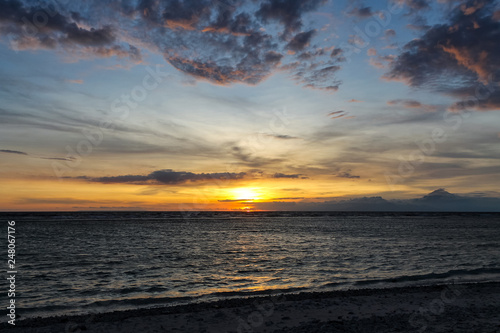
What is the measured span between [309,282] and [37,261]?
2490 cm

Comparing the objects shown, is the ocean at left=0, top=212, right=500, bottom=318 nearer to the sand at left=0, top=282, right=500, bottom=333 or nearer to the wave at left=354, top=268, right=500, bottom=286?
the wave at left=354, top=268, right=500, bottom=286

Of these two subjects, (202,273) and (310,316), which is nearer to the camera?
(310,316)

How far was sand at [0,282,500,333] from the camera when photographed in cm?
1309

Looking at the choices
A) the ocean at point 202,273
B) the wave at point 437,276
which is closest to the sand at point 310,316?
the ocean at point 202,273

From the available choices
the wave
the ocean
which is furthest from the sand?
the wave

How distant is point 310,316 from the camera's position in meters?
14.4

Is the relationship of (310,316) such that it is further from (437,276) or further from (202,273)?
(437,276)

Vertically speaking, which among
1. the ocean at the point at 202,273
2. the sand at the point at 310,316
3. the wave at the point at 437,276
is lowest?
the wave at the point at 437,276

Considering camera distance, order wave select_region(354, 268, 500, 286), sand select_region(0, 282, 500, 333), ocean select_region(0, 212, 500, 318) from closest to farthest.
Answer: sand select_region(0, 282, 500, 333) → ocean select_region(0, 212, 500, 318) → wave select_region(354, 268, 500, 286)

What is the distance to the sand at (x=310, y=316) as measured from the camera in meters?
13.1

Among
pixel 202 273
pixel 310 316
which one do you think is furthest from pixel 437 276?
pixel 202 273

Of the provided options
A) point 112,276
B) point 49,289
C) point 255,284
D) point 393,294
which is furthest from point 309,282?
point 49,289

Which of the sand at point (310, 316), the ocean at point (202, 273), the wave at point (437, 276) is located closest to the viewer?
the sand at point (310, 316)

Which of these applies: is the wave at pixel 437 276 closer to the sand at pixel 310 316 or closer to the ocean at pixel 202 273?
the ocean at pixel 202 273
